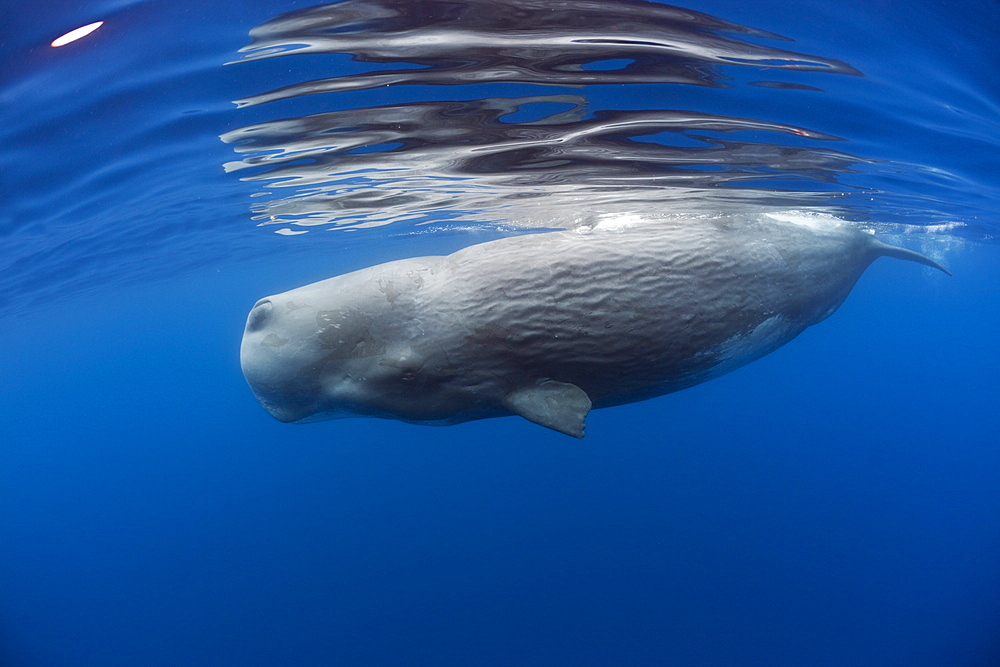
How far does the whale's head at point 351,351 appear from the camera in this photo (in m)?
3.61

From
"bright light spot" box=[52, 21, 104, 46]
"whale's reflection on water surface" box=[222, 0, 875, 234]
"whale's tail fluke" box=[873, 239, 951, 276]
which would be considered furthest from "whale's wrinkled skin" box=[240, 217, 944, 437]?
"whale's tail fluke" box=[873, 239, 951, 276]

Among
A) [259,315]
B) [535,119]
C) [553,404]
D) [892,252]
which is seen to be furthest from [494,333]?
[892,252]

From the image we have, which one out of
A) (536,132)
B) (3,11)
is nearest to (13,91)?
(3,11)

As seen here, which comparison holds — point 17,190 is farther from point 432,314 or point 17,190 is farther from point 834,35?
point 834,35

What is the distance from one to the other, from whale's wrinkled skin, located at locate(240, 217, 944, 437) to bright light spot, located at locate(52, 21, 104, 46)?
2652 mm

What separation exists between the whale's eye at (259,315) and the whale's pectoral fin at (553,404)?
1739 millimetres

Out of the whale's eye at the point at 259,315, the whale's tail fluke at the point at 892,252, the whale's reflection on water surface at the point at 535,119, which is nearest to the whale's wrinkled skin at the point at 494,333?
the whale's eye at the point at 259,315

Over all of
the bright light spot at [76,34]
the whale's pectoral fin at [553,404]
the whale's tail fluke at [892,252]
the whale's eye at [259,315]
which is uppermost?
the bright light spot at [76,34]

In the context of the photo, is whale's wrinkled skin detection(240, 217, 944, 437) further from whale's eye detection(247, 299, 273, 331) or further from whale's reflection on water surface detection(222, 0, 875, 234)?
whale's reflection on water surface detection(222, 0, 875, 234)

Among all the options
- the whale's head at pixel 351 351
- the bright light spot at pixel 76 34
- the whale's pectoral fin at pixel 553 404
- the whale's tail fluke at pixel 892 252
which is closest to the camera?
the whale's pectoral fin at pixel 553 404

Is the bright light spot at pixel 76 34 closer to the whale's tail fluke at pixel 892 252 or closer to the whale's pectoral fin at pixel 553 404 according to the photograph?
the whale's pectoral fin at pixel 553 404

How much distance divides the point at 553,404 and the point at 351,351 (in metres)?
1.43

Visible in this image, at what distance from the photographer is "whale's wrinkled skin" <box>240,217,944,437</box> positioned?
365 centimetres

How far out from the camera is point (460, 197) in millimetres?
10961
